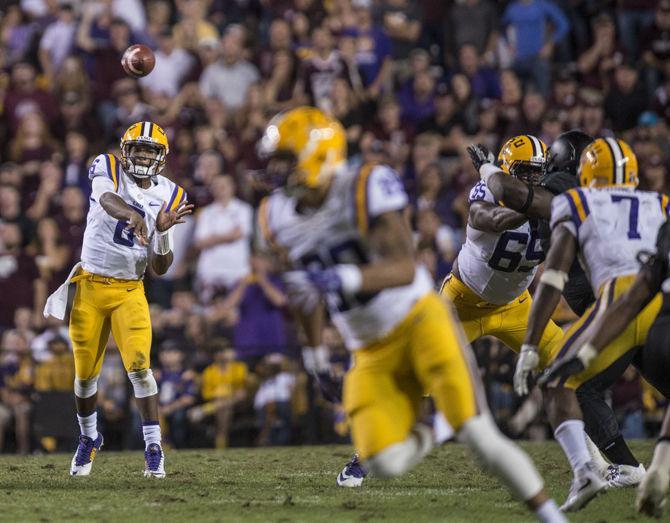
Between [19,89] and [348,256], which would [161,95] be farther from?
[348,256]

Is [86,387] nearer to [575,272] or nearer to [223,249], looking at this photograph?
[575,272]

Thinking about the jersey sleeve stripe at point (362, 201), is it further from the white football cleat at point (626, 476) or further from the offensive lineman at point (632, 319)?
the white football cleat at point (626, 476)

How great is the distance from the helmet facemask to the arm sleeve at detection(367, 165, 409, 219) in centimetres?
315

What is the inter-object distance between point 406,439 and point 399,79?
9110mm

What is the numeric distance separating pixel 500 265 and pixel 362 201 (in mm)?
2513

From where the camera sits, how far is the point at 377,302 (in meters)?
5.04

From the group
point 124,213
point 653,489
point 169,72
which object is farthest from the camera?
point 169,72

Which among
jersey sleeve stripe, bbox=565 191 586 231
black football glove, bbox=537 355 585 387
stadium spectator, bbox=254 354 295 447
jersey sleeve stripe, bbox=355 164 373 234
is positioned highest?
jersey sleeve stripe, bbox=355 164 373 234

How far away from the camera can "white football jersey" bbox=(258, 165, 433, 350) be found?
494cm

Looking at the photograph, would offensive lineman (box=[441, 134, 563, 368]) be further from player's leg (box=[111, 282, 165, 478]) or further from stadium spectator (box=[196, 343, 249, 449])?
stadium spectator (box=[196, 343, 249, 449])

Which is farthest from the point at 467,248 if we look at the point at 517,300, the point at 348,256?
the point at 348,256

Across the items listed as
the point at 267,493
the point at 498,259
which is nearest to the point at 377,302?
the point at 267,493

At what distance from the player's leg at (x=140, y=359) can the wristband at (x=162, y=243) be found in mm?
313

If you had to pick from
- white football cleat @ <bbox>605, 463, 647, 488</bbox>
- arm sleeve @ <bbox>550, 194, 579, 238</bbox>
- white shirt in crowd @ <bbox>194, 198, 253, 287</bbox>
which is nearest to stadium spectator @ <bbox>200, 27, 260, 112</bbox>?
white shirt in crowd @ <bbox>194, 198, 253, 287</bbox>
